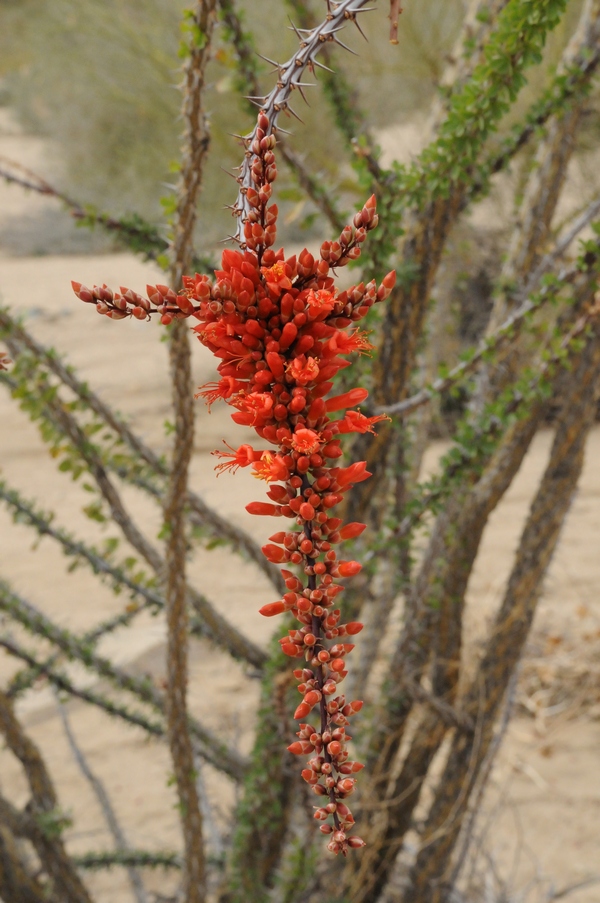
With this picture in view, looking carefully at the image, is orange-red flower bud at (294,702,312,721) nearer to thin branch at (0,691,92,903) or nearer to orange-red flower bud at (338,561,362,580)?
orange-red flower bud at (338,561,362,580)

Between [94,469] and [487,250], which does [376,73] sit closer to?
[487,250]

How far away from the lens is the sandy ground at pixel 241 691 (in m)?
2.96

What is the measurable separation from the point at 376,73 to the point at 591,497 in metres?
3.49

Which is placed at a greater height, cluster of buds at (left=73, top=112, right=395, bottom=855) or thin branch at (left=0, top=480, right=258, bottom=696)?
thin branch at (left=0, top=480, right=258, bottom=696)

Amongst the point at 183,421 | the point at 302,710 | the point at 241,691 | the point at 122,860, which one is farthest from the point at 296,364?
the point at 241,691

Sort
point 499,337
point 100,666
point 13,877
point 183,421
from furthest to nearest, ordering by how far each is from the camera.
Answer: point 100,666, point 13,877, point 499,337, point 183,421

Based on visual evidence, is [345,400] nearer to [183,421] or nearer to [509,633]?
[183,421]

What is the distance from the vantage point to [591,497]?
565 cm

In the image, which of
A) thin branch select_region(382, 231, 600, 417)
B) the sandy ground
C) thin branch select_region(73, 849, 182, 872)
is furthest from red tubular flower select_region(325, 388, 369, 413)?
thin branch select_region(73, 849, 182, 872)

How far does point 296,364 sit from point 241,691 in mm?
3907

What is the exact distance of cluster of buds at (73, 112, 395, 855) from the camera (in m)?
0.43

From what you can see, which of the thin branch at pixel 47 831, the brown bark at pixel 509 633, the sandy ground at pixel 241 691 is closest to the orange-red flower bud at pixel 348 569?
the sandy ground at pixel 241 691

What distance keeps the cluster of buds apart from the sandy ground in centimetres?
118

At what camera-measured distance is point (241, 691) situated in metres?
4.10
